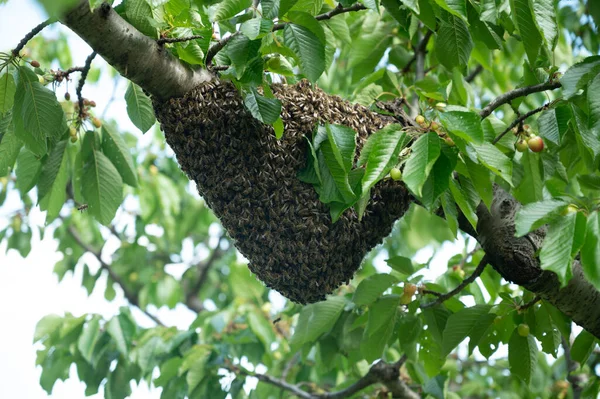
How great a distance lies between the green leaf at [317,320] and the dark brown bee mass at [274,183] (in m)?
0.74

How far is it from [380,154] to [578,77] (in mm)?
662

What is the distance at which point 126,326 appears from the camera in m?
4.45

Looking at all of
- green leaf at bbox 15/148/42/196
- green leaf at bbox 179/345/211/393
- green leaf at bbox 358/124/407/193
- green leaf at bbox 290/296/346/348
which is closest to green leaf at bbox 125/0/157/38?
green leaf at bbox 358/124/407/193

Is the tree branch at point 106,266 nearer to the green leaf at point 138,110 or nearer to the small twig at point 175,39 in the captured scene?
the green leaf at point 138,110

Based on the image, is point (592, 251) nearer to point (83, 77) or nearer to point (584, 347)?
point (584, 347)

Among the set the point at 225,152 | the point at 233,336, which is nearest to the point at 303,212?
the point at 225,152

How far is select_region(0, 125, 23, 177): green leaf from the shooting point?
272 cm

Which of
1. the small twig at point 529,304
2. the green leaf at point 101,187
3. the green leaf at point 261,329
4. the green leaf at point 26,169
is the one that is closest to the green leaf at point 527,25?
the small twig at point 529,304

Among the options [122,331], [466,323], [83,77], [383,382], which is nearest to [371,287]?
[466,323]

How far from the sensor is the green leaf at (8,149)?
272 centimetres

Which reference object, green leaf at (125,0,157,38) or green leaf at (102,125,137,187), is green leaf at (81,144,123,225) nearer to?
green leaf at (102,125,137,187)

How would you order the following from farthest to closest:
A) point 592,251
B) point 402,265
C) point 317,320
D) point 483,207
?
1. point 317,320
2. point 402,265
3. point 483,207
4. point 592,251

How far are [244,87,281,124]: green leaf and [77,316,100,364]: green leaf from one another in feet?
8.19

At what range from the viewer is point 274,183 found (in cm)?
239
